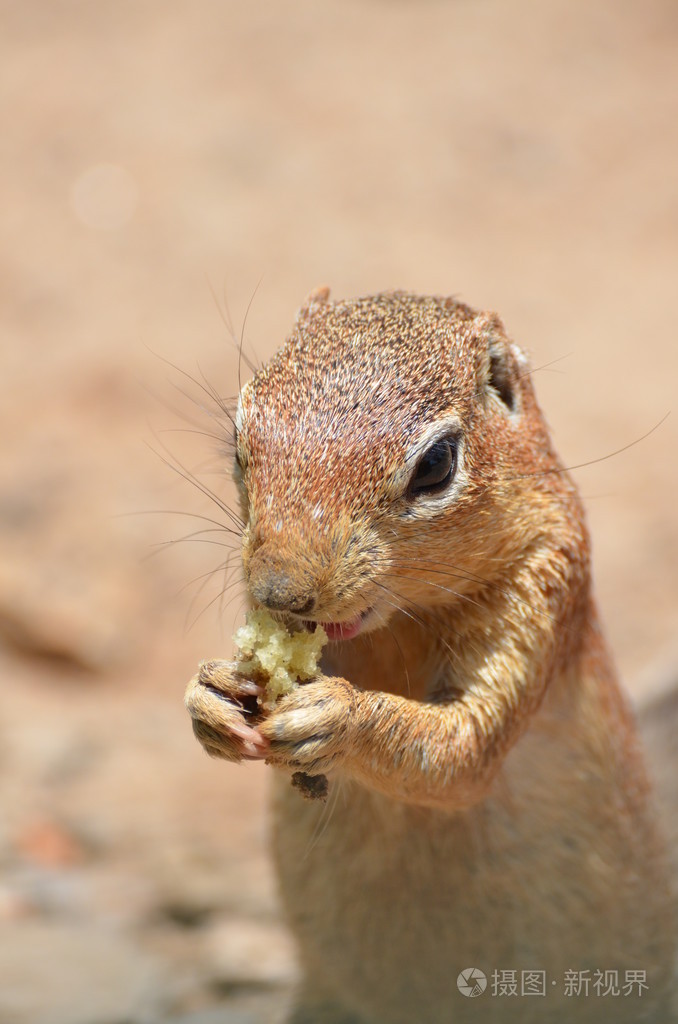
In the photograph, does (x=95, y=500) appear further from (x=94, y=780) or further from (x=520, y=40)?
(x=520, y=40)

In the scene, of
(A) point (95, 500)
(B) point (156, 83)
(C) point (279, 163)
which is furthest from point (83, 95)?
(A) point (95, 500)

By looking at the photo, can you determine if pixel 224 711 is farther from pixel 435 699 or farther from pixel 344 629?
pixel 435 699

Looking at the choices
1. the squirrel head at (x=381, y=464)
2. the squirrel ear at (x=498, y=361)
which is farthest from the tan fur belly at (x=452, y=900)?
the squirrel ear at (x=498, y=361)

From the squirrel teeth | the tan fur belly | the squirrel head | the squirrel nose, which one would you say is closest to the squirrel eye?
the squirrel head

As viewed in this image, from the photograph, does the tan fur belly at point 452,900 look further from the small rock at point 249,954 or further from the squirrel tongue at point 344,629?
the small rock at point 249,954

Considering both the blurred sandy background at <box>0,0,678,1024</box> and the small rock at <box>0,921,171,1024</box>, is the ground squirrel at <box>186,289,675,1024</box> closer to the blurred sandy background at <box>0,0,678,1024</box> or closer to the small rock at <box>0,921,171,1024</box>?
the small rock at <box>0,921,171,1024</box>

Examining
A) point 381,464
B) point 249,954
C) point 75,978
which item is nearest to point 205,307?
point 249,954
